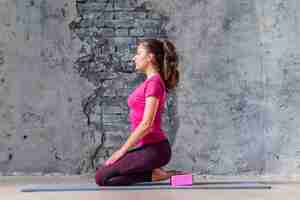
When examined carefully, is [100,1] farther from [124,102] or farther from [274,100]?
[274,100]

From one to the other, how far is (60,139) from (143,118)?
1.27 meters

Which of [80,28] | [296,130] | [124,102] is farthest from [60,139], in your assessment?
[296,130]

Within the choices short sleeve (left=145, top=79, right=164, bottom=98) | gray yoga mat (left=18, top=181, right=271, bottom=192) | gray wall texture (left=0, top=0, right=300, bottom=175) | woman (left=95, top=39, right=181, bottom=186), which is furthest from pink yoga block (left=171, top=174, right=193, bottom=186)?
gray wall texture (left=0, top=0, right=300, bottom=175)

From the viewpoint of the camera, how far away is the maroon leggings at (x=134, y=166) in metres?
3.51

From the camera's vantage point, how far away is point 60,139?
4.47 meters

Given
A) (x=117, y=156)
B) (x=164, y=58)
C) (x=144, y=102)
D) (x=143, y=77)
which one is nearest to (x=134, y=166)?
(x=117, y=156)

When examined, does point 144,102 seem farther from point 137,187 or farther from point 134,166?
point 137,187

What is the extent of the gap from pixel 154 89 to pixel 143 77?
1.14m

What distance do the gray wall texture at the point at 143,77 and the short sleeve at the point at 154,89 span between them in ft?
3.50

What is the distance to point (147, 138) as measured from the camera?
357 centimetres

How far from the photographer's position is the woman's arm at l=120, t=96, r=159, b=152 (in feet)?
11.2

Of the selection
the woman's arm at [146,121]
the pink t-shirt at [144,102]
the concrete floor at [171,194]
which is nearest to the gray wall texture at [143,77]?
the concrete floor at [171,194]

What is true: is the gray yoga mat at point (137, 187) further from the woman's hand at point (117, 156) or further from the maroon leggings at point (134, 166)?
the woman's hand at point (117, 156)

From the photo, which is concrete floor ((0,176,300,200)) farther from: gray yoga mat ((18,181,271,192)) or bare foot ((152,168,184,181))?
bare foot ((152,168,184,181))
